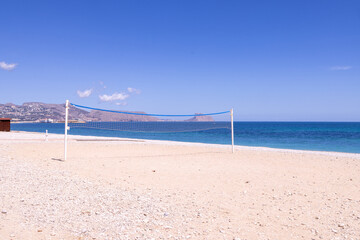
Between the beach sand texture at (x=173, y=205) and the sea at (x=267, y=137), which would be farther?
→ the sea at (x=267, y=137)

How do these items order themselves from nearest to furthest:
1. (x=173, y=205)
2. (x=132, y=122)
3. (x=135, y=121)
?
(x=173, y=205) → (x=135, y=121) → (x=132, y=122)

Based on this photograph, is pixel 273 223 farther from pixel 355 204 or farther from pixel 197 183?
pixel 197 183

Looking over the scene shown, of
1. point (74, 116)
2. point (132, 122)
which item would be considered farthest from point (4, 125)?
point (132, 122)

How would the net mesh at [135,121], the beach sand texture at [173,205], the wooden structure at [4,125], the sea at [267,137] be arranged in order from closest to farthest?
the beach sand texture at [173,205] < the net mesh at [135,121] < the sea at [267,137] < the wooden structure at [4,125]

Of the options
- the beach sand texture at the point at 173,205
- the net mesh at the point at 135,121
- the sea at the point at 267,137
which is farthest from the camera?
the sea at the point at 267,137

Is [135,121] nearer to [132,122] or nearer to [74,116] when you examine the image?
[74,116]

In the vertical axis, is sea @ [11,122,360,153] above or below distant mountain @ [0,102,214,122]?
below

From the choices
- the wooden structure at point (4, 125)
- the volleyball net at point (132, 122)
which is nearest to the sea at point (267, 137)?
the volleyball net at point (132, 122)

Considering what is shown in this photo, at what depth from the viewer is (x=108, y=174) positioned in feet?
25.2

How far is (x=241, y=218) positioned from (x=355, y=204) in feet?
8.50

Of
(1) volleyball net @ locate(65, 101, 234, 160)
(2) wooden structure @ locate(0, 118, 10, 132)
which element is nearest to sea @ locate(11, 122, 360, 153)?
(1) volleyball net @ locate(65, 101, 234, 160)

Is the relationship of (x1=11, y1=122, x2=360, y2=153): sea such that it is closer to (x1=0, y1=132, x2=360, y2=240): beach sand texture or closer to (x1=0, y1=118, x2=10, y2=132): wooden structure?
(x1=0, y1=132, x2=360, y2=240): beach sand texture

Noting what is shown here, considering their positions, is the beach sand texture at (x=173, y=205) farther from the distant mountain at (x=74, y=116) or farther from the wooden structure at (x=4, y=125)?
the wooden structure at (x=4, y=125)

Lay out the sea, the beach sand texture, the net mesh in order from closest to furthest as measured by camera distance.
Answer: the beach sand texture < the net mesh < the sea
